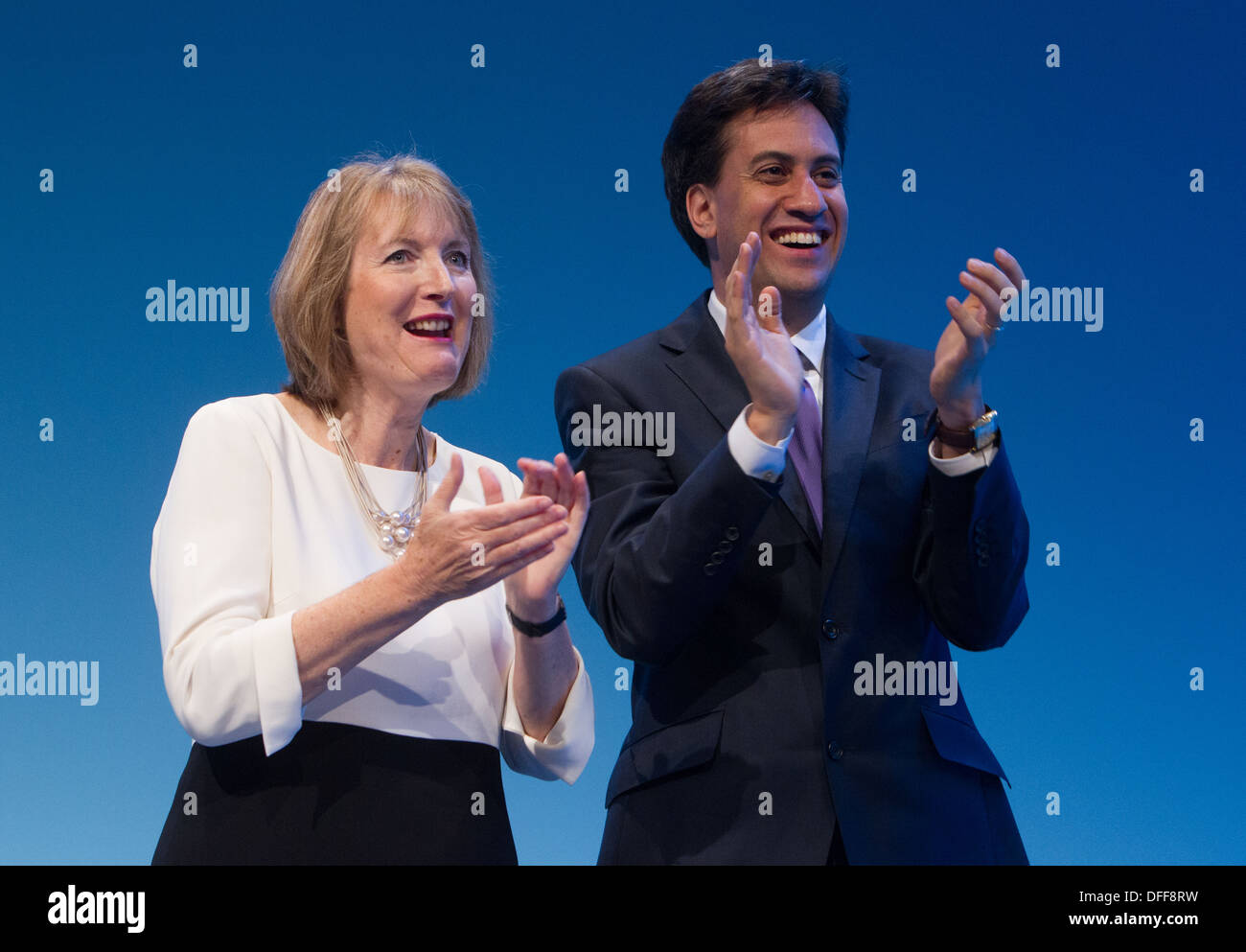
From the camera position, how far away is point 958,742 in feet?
6.83

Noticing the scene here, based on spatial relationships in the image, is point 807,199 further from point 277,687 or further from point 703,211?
point 277,687

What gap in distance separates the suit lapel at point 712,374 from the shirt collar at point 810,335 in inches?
0.5

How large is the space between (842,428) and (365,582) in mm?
737

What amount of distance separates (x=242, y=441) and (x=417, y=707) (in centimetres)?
47

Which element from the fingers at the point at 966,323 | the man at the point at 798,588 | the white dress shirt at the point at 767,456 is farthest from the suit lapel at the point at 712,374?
the fingers at the point at 966,323

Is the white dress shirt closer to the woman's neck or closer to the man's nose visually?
the man's nose

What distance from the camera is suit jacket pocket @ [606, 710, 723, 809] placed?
2.02 meters

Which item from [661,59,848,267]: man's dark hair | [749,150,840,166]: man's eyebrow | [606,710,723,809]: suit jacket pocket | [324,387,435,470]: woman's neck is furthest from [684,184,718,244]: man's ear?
[606,710,723,809]: suit jacket pocket

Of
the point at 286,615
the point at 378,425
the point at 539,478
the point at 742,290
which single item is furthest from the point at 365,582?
the point at 742,290

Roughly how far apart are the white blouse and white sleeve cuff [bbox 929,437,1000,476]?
0.64 m

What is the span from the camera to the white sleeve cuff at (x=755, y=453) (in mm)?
1975

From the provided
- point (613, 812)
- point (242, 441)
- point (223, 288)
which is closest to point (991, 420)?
point (613, 812)
